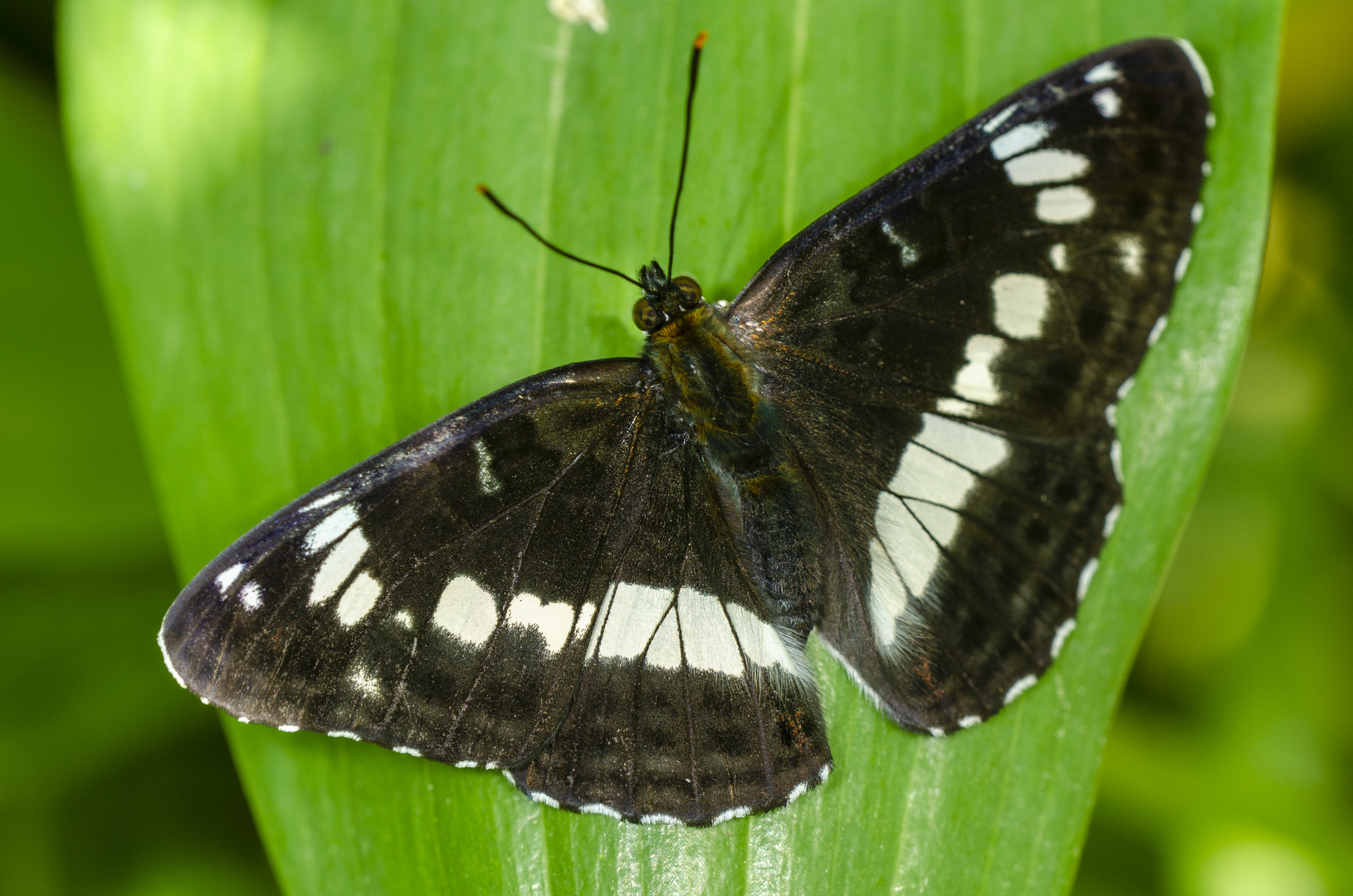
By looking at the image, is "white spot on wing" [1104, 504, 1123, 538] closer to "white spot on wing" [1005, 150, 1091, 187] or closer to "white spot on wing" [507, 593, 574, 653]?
"white spot on wing" [1005, 150, 1091, 187]

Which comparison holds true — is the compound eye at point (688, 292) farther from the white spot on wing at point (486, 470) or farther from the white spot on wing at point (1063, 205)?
the white spot on wing at point (1063, 205)

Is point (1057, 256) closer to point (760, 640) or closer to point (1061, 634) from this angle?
point (1061, 634)

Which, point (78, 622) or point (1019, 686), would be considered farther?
point (78, 622)

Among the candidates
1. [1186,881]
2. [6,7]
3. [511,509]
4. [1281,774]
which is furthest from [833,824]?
[6,7]

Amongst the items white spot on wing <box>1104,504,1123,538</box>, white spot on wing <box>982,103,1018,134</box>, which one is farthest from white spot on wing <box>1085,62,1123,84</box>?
white spot on wing <box>1104,504,1123,538</box>

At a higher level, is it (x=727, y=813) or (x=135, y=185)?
(x=135, y=185)

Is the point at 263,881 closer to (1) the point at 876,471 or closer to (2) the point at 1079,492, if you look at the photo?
(1) the point at 876,471

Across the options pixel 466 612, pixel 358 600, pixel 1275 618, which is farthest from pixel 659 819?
pixel 1275 618
